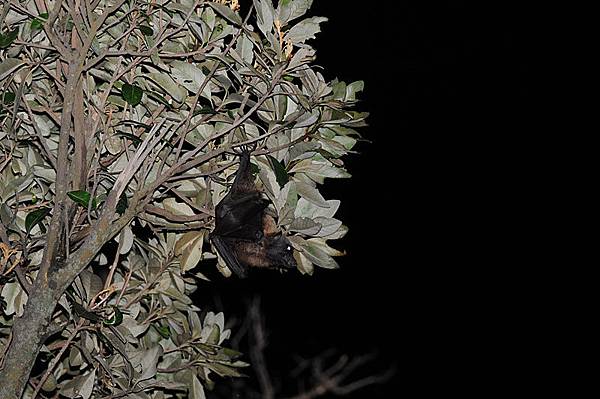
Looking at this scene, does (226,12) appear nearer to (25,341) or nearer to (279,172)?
(279,172)

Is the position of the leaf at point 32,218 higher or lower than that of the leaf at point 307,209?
higher

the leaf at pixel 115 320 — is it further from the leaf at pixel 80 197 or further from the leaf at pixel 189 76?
the leaf at pixel 189 76

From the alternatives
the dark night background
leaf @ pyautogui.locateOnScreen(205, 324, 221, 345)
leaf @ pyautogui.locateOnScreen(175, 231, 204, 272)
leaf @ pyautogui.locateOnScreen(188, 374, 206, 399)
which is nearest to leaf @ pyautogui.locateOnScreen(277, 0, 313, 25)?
leaf @ pyautogui.locateOnScreen(175, 231, 204, 272)

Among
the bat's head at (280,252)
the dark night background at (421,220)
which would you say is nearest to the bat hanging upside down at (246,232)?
the bat's head at (280,252)

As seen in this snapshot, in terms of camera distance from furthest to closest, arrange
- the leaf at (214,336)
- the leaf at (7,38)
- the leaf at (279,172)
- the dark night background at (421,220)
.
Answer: the dark night background at (421,220), the leaf at (214,336), the leaf at (279,172), the leaf at (7,38)

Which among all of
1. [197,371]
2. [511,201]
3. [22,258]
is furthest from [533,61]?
[22,258]

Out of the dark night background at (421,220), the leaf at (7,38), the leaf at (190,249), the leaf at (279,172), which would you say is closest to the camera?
the leaf at (7,38)
